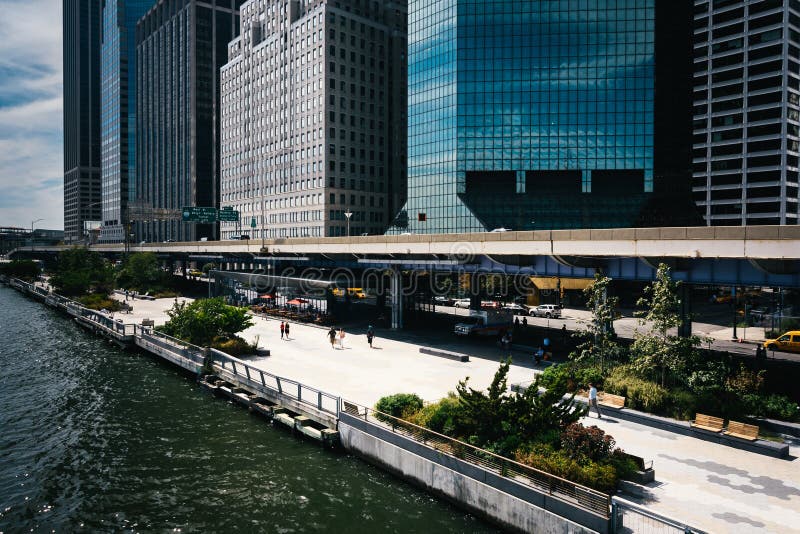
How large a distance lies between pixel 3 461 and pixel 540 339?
127 feet

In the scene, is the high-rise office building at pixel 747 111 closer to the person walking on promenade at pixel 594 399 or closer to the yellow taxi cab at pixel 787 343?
the yellow taxi cab at pixel 787 343

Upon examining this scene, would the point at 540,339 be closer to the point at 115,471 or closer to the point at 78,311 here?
the point at 115,471

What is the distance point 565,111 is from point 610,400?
261ft

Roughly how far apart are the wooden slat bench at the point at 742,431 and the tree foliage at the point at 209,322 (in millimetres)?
30559

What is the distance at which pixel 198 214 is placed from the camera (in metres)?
93.9

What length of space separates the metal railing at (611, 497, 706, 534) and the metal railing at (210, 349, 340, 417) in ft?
42.2

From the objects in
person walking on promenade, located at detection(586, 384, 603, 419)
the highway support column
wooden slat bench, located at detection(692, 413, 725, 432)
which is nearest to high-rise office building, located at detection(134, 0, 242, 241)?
the highway support column

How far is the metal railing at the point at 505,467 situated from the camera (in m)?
15.6

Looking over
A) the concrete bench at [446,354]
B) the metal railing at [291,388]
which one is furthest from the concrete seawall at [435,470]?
the concrete bench at [446,354]

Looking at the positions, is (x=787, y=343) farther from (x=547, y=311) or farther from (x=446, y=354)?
(x=547, y=311)

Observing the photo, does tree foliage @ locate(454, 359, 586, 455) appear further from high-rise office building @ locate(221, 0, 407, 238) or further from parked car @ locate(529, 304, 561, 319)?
high-rise office building @ locate(221, 0, 407, 238)

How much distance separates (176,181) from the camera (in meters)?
188

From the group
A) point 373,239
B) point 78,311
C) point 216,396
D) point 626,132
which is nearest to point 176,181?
point 78,311

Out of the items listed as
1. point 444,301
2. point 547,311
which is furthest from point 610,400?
point 444,301
